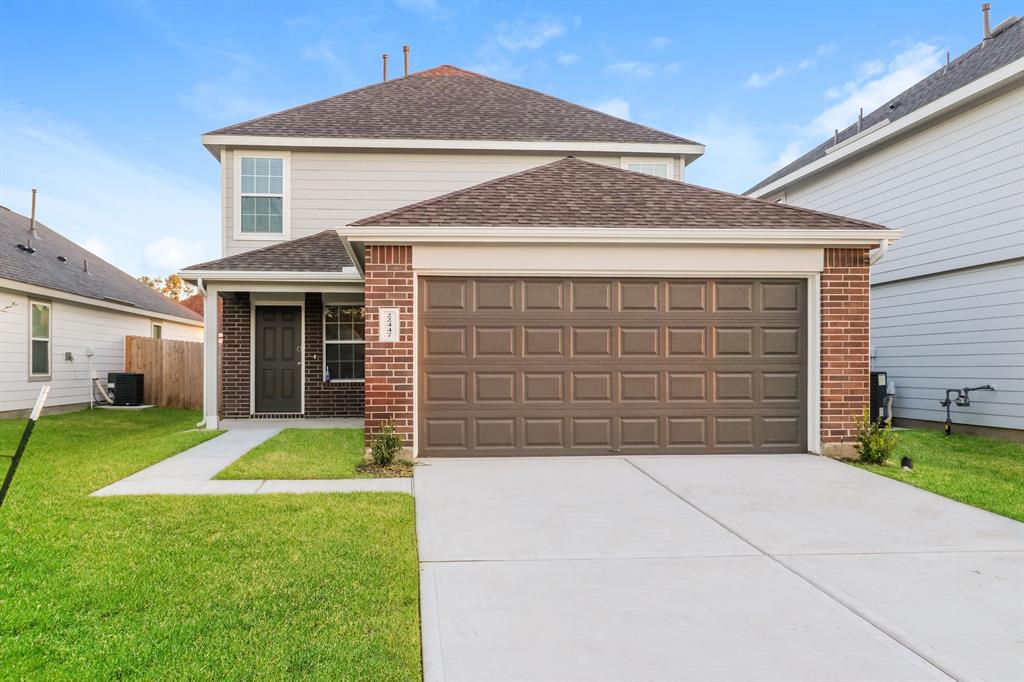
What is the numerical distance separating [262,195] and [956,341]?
13.9 meters

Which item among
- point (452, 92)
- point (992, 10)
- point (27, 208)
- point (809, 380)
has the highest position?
point (992, 10)

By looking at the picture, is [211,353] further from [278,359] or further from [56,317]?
Result: [56,317]

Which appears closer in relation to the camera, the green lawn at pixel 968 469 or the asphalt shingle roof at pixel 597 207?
the green lawn at pixel 968 469

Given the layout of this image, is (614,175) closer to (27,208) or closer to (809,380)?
(809,380)

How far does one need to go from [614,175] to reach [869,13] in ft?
26.5

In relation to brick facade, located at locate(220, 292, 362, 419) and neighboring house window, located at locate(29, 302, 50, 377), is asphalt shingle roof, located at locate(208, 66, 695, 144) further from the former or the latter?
neighboring house window, located at locate(29, 302, 50, 377)

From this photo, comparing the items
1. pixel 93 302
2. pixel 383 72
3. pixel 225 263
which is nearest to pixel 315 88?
Result: pixel 383 72

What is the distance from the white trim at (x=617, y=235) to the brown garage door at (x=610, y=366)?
594mm

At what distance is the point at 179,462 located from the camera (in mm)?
7734

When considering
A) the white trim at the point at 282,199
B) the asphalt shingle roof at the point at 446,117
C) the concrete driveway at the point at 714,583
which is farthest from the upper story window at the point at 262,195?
the concrete driveway at the point at 714,583

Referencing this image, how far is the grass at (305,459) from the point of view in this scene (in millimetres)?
6999

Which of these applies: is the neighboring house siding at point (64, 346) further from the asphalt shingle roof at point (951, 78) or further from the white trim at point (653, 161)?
the asphalt shingle roof at point (951, 78)

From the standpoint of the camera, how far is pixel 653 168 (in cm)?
1337

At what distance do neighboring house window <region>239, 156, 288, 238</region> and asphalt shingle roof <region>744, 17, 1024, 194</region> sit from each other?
1268 cm
